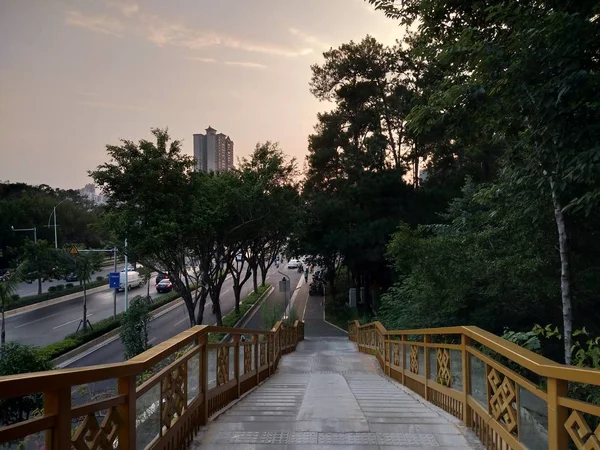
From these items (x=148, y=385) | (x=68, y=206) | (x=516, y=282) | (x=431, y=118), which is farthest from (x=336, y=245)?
(x=68, y=206)

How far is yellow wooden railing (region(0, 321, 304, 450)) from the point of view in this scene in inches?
89.7

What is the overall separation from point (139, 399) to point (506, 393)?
9.04 feet

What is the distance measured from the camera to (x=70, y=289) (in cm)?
3950

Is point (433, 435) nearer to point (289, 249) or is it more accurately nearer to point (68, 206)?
point (289, 249)

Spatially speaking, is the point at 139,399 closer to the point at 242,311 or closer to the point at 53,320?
the point at 53,320

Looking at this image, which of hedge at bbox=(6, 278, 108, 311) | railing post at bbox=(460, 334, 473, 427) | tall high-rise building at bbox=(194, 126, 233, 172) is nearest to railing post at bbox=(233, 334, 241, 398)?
railing post at bbox=(460, 334, 473, 427)

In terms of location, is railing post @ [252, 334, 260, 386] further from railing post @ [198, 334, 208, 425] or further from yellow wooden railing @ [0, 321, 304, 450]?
railing post @ [198, 334, 208, 425]

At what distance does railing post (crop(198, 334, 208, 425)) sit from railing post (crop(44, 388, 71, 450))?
2.57 meters

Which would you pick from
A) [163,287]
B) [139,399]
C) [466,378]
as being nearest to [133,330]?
[466,378]

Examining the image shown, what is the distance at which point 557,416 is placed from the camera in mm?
2785

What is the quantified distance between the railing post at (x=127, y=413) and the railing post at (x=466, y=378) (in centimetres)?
339

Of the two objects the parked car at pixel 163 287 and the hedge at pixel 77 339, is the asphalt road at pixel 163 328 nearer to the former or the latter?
the hedge at pixel 77 339

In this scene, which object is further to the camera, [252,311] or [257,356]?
[252,311]

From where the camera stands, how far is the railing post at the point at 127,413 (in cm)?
302
